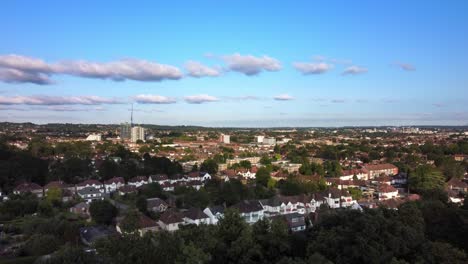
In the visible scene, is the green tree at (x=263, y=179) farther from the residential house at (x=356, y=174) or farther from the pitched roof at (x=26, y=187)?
the pitched roof at (x=26, y=187)

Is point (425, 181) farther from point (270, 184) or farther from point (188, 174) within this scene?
point (188, 174)

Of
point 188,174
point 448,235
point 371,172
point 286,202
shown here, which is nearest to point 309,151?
point 371,172

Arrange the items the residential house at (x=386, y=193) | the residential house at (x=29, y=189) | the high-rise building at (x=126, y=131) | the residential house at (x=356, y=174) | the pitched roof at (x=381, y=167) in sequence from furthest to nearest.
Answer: the high-rise building at (x=126, y=131), the pitched roof at (x=381, y=167), the residential house at (x=356, y=174), the residential house at (x=386, y=193), the residential house at (x=29, y=189)

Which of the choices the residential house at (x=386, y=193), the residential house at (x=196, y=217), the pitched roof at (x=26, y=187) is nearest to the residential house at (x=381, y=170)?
the residential house at (x=386, y=193)

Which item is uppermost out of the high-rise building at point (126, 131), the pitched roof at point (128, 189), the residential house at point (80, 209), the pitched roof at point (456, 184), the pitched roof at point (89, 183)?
the high-rise building at point (126, 131)

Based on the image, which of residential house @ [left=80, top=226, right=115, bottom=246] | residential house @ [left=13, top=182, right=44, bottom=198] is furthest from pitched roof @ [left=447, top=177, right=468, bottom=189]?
residential house @ [left=13, top=182, right=44, bottom=198]

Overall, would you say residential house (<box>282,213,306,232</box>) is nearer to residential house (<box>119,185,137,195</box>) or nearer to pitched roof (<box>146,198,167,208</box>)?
pitched roof (<box>146,198,167,208</box>)

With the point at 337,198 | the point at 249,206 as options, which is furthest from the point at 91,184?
the point at 337,198
